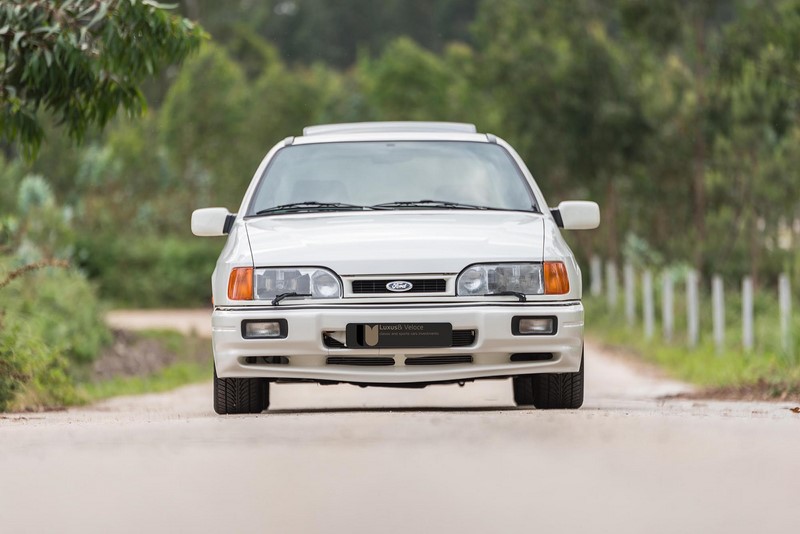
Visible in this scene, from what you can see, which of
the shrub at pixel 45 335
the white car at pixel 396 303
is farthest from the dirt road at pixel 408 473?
the shrub at pixel 45 335

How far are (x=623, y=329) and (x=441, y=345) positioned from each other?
16541mm

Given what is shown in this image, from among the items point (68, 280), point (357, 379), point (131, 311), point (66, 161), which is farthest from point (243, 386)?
point (66, 161)

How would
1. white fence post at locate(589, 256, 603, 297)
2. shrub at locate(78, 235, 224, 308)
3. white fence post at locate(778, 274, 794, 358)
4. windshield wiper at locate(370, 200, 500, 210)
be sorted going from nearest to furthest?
windshield wiper at locate(370, 200, 500, 210) < white fence post at locate(778, 274, 794, 358) < white fence post at locate(589, 256, 603, 297) < shrub at locate(78, 235, 224, 308)

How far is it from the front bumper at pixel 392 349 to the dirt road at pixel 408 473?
0.73 ft

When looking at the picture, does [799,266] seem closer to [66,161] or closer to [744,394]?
[744,394]

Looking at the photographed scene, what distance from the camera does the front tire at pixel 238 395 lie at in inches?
340

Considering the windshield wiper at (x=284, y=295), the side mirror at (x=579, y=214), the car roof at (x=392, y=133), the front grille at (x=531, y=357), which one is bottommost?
the front grille at (x=531, y=357)

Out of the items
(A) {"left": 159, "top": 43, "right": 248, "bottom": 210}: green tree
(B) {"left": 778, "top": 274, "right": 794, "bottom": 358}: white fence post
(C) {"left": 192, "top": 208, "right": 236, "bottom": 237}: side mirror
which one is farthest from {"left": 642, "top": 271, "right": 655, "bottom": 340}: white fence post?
(A) {"left": 159, "top": 43, "right": 248, "bottom": 210}: green tree

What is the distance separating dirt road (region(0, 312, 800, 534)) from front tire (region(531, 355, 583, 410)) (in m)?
0.15

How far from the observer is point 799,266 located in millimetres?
21781

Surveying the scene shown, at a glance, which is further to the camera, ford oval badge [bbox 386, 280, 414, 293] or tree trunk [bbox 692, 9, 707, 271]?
tree trunk [bbox 692, 9, 707, 271]

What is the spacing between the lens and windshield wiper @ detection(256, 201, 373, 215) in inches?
353

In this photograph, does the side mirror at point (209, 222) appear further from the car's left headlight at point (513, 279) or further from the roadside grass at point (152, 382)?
the roadside grass at point (152, 382)

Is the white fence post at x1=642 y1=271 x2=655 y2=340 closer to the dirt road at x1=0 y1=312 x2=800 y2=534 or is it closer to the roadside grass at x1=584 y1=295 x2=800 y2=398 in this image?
the roadside grass at x1=584 y1=295 x2=800 y2=398
